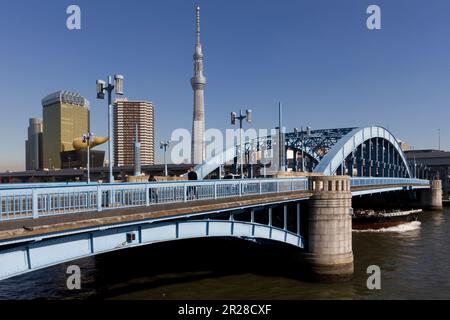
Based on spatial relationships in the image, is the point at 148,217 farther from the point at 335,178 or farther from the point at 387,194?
the point at 387,194

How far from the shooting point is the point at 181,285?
2711 cm

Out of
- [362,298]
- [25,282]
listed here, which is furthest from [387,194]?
[25,282]

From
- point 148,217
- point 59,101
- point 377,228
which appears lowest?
point 377,228

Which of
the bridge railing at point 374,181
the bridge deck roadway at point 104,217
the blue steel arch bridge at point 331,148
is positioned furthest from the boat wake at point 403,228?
the bridge deck roadway at point 104,217

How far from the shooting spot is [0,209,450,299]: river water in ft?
83.6

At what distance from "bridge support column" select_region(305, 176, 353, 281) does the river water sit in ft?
3.37

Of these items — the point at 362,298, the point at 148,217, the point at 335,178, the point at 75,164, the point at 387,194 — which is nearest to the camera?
the point at 148,217

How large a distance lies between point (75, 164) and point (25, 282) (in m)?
160

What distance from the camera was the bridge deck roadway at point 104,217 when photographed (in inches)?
452

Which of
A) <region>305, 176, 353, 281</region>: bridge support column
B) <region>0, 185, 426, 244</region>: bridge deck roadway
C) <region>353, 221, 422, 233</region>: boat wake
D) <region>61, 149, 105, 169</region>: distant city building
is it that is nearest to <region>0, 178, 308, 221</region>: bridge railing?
<region>0, 185, 426, 244</region>: bridge deck roadway

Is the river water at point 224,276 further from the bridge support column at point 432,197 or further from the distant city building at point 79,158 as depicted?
the distant city building at point 79,158

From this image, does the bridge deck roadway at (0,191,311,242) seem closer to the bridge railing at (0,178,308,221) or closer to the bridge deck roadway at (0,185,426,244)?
the bridge deck roadway at (0,185,426,244)

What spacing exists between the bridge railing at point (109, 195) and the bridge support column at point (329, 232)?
132 inches
